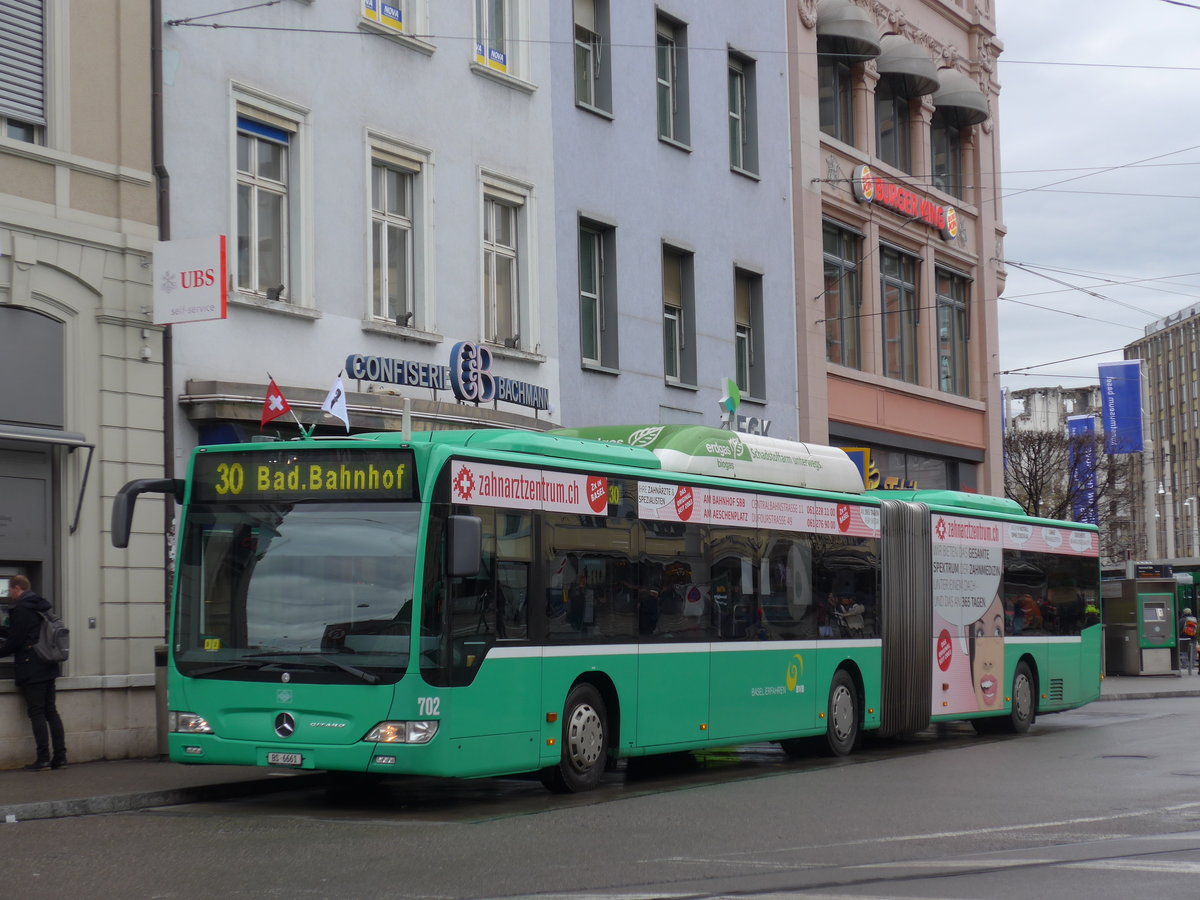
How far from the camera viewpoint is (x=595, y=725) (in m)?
14.5

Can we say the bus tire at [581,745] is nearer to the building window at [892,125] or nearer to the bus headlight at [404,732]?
the bus headlight at [404,732]

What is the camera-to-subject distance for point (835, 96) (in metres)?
33.0

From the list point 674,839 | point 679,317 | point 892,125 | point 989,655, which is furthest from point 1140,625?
point 674,839

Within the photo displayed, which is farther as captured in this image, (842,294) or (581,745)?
(842,294)

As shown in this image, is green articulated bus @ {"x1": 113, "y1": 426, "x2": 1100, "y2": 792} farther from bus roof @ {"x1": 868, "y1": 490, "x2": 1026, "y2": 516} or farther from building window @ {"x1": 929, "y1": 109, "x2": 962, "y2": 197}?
building window @ {"x1": 929, "y1": 109, "x2": 962, "y2": 197}

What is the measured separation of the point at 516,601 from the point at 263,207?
7.66 meters

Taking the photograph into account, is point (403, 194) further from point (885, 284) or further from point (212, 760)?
point (885, 284)

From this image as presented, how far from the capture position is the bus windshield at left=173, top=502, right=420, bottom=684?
12594 mm

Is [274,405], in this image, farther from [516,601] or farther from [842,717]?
[842,717]

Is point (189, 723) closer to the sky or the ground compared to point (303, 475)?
closer to the ground

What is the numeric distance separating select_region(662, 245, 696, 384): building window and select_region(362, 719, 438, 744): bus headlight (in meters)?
15.6

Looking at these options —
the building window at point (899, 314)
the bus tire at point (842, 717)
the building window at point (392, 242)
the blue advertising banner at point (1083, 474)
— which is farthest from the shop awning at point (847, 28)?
the blue advertising banner at point (1083, 474)

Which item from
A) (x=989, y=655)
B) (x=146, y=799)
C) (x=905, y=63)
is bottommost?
(x=146, y=799)

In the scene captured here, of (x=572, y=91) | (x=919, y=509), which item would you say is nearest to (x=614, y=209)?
(x=572, y=91)
